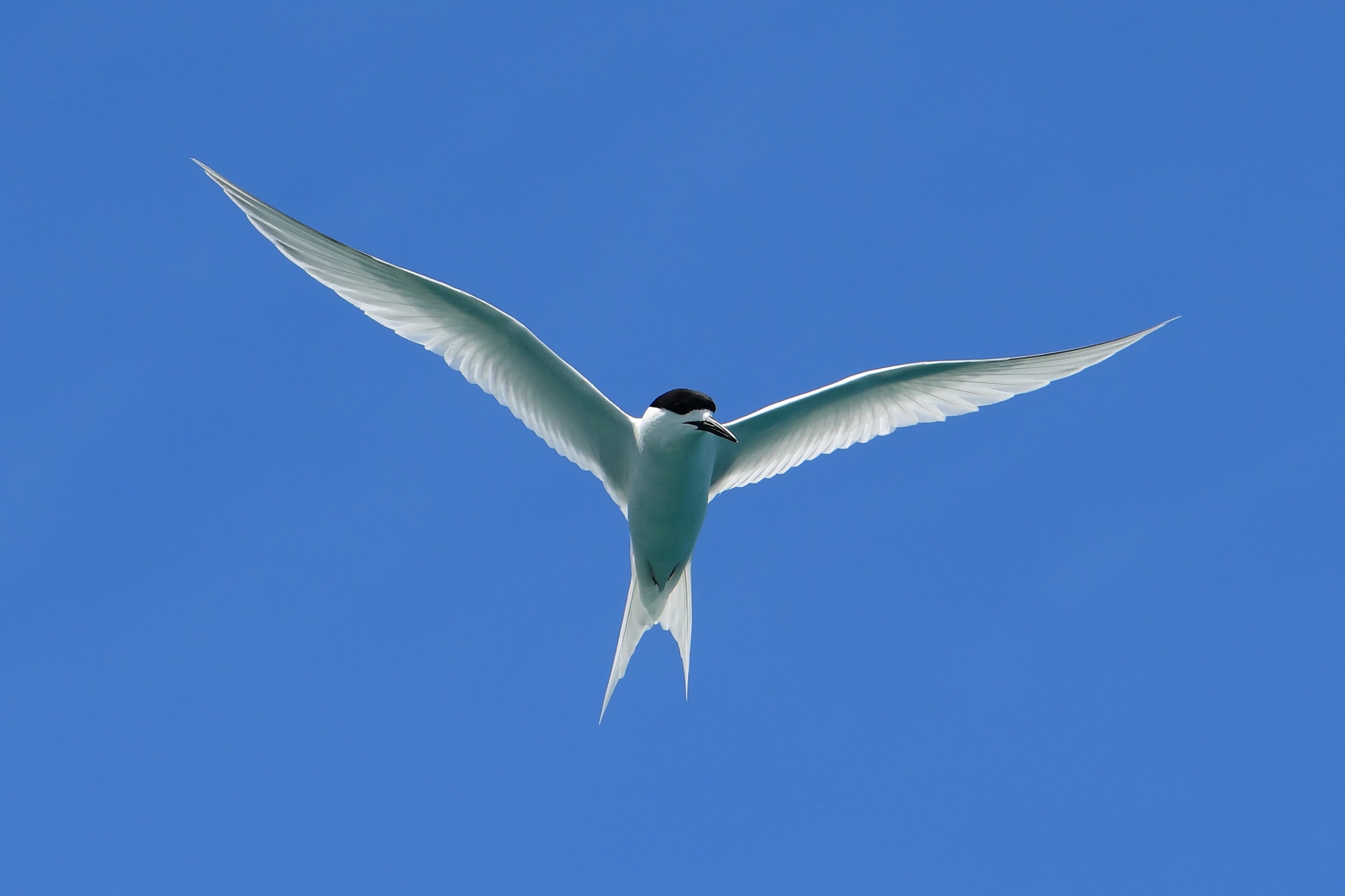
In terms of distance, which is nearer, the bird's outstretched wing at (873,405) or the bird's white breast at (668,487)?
the bird's white breast at (668,487)

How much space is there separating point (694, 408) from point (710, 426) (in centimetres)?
25

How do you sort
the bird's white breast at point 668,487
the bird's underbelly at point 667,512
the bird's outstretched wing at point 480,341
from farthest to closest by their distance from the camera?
1. the bird's underbelly at point 667,512
2. the bird's white breast at point 668,487
3. the bird's outstretched wing at point 480,341

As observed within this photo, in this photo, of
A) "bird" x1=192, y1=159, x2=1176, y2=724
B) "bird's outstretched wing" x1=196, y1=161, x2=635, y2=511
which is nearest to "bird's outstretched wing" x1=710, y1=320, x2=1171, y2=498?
"bird" x1=192, y1=159, x2=1176, y2=724

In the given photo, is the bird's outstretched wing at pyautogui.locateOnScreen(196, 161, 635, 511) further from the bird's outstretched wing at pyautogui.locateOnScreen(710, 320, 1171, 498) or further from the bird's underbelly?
the bird's outstretched wing at pyautogui.locateOnScreen(710, 320, 1171, 498)

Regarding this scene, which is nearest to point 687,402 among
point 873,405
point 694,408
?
point 694,408

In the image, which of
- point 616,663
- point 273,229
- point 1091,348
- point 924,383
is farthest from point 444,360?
point 1091,348

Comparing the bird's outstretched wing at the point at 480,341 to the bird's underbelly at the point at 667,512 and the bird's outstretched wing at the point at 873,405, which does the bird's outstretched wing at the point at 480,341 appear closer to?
the bird's underbelly at the point at 667,512

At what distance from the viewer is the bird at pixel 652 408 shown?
9523 millimetres

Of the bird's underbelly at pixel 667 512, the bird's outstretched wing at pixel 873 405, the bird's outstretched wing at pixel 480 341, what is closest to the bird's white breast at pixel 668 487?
the bird's underbelly at pixel 667 512

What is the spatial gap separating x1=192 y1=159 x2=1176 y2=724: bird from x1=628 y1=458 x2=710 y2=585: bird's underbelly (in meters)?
0.01

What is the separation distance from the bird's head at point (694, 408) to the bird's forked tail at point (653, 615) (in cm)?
146

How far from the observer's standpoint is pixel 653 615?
11.0 meters

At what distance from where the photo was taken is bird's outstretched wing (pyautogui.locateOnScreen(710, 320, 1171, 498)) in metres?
10.5

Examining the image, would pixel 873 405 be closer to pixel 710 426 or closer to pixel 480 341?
pixel 710 426
